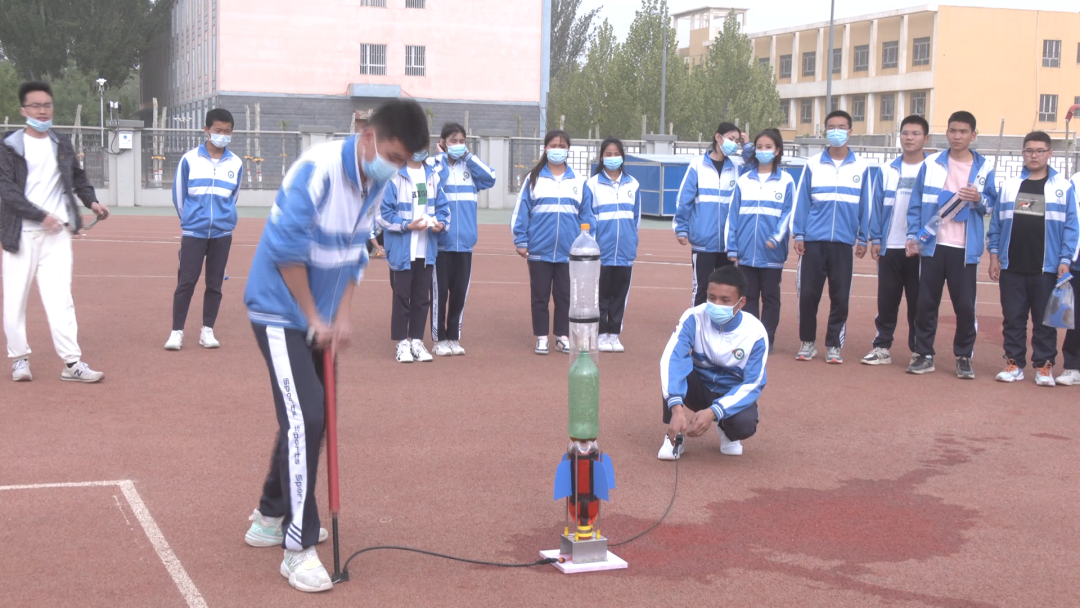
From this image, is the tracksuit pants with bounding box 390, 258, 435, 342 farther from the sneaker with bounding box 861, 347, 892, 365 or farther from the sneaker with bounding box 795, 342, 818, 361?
the sneaker with bounding box 861, 347, 892, 365

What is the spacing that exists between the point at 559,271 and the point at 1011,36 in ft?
202

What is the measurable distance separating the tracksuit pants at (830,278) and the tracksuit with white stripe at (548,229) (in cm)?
215

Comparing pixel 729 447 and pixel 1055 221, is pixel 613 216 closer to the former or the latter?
pixel 1055 221

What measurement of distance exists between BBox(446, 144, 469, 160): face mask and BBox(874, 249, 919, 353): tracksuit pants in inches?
160

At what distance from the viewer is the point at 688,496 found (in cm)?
633

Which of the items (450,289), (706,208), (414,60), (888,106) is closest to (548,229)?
(450,289)

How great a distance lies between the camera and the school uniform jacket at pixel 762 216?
10461 mm

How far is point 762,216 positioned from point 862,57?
64.1m

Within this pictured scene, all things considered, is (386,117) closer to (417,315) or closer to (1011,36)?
(417,315)

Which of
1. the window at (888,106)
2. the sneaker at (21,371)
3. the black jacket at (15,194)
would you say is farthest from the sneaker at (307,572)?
the window at (888,106)

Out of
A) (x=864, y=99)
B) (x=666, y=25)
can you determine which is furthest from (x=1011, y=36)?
(x=666, y=25)

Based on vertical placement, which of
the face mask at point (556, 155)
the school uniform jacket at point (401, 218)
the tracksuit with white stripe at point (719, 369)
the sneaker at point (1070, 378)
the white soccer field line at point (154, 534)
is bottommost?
the white soccer field line at point (154, 534)

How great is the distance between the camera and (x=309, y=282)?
475 cm

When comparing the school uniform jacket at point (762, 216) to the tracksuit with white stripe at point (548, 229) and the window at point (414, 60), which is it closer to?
the tracksuit with white stripe at point (548, 229)
